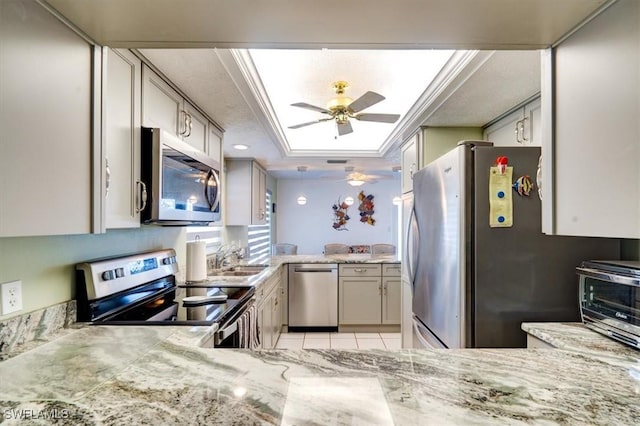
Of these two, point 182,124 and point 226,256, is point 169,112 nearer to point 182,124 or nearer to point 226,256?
point 182,124

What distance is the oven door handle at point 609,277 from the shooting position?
1.15m

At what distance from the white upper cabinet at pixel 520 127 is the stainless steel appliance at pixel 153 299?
85.6 inches

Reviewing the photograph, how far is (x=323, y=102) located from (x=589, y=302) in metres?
2.42

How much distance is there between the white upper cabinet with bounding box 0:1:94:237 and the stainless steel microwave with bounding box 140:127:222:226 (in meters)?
0.54

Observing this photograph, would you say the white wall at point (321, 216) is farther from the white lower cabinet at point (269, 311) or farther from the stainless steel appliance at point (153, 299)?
the stainless steel appliance at point (153, 299)

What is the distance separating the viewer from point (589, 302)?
4.49 ft

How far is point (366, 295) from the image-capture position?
4.05 m

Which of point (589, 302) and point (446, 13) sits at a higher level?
point (446, 13)

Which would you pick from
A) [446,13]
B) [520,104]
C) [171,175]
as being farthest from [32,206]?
[520,104]

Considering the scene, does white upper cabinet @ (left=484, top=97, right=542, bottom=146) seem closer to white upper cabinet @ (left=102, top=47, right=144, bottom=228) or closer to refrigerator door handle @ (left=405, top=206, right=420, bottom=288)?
refrigerator door handle @ (left=405, top=206, right=420, bottom=288)

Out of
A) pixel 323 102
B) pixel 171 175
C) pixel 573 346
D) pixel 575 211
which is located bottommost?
pixel 573 346

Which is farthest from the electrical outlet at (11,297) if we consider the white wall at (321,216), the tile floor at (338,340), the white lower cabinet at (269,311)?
the white wall at (321,216)

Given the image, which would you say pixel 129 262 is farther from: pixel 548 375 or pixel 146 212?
pixel 548 375

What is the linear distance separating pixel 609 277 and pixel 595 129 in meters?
0.65
